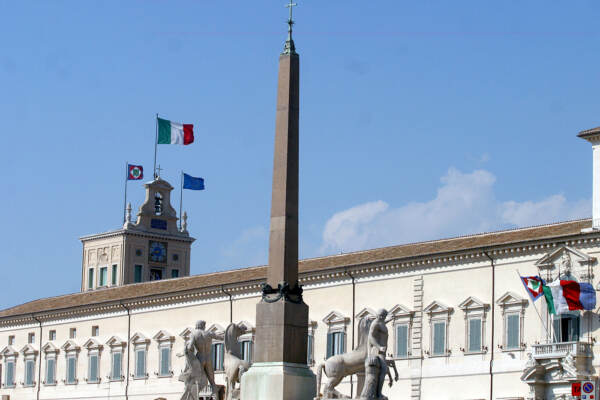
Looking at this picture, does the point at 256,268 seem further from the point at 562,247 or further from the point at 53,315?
the point at 562,247

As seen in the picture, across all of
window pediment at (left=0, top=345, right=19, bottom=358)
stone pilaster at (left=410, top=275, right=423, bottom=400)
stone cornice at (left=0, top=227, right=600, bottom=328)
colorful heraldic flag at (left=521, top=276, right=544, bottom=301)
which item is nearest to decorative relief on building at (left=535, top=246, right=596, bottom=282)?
stone cornice at (left=0, top=227, right=600, bottom=328)

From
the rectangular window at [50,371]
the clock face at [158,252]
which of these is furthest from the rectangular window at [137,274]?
the rectangular window at [50,371]

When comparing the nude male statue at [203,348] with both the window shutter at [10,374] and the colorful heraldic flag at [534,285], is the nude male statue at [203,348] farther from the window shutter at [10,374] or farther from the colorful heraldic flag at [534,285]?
the window shutter at [10,374]

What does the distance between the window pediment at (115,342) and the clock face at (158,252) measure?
21187 millimetres

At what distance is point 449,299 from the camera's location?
54344 millimetres

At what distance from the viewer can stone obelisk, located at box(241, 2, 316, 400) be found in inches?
1185

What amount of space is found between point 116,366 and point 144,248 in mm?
21638

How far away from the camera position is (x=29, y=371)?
7638 centimetres

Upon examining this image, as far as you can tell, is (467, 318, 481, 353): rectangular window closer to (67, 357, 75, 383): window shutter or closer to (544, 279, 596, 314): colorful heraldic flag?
(544, 279, 596, 314): colorful heraldic flag

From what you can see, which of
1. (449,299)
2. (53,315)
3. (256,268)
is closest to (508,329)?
(449,299)

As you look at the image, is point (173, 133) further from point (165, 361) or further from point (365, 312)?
point (365, 312)

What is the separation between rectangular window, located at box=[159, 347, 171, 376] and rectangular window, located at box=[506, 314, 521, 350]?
817 inches

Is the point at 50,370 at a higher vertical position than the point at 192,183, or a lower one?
lower

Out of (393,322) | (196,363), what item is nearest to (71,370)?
(393,322)
